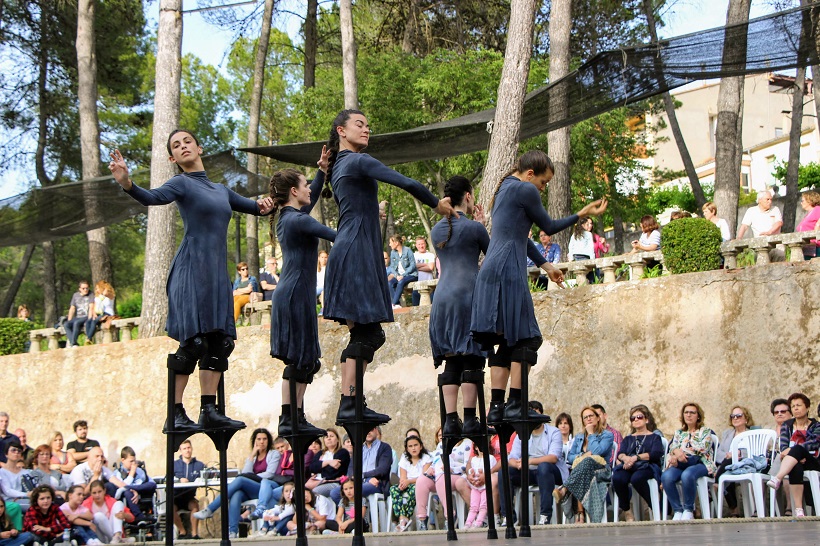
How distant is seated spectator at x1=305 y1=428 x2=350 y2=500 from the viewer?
12.1 m

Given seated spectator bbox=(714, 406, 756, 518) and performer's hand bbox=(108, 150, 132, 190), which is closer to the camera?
performer's hand bbox=(108, 150, 132, 190)

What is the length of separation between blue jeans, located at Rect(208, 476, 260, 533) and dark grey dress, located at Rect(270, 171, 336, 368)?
553 centimetres

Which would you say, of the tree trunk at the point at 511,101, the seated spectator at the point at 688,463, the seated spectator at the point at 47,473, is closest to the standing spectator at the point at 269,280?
the tree trunk at the point at 511,101

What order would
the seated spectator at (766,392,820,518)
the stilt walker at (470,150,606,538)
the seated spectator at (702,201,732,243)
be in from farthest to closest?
the seated spectator at (702,201,732,243)
the seated spectator at (766,392,820,518)
the stilt walker at (470,150,606,538)

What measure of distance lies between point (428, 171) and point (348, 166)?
1740 centimetres

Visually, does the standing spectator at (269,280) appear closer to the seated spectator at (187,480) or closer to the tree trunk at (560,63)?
the seated spectator at (187,480)

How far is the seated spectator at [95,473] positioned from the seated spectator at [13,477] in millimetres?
614

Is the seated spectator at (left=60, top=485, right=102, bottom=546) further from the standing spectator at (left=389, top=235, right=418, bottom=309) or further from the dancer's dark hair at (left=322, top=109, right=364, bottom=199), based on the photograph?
the dancer's dark hair at (left=322, top=109, right=364, bottom=199)

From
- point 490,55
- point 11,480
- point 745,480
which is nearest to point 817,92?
point 490,55

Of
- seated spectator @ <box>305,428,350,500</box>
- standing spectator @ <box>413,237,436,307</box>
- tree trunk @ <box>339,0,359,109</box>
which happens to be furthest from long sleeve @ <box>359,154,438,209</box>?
tree trunk @ <box>339,0,359,109</box>

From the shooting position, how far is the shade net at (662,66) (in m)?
11.2

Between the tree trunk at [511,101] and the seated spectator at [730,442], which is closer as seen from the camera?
the seated spectator at [730,442]

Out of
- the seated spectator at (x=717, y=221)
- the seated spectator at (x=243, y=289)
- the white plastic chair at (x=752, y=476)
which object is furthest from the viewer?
the seated spectator at (x=243, y=289)

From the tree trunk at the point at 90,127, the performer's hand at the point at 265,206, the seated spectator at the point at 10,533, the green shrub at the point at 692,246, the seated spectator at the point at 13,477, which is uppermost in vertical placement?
the tree trunk at the point at 90,127
